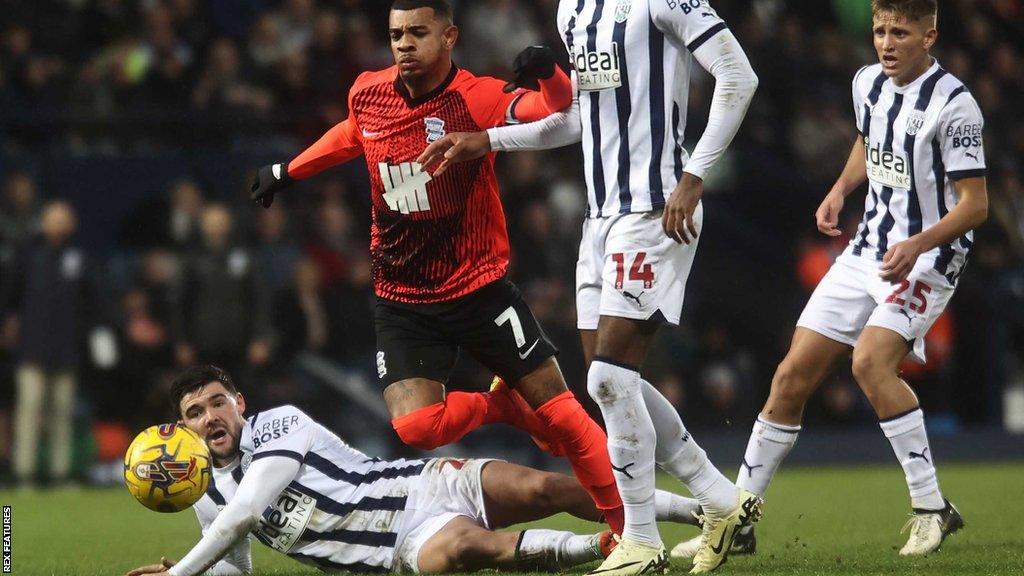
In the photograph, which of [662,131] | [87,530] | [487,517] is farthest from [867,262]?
[87,530]

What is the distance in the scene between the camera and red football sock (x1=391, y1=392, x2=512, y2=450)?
6.16m

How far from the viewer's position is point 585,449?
6.18 meters

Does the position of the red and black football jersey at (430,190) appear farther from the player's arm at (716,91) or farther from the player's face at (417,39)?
the player's arm at (716,91)

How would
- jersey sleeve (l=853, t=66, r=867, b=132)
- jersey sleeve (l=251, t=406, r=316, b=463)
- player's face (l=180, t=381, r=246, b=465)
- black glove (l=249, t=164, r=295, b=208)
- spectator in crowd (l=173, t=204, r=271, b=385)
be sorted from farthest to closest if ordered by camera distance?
spectator in crowd (l=173, t=204, r=271, b=385) → jersey sleeve (l=853, t=66, r=867, b=132) → black glove (l=249, t=164, r=295, b=208) → player's face (l=180, t=381, r=246, b=465) → jersey sleeve (l=251, t=406, r=316, b=463)

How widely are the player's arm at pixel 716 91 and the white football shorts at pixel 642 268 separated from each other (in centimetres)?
11

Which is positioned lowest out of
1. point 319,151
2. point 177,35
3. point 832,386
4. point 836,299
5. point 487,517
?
point 832,386

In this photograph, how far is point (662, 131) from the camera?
18.7 feet

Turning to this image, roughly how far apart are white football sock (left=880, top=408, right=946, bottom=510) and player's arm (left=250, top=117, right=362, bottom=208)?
263cm

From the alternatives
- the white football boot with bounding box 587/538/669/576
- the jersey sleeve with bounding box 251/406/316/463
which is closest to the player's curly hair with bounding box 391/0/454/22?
the jersey sleeve with bounding box 251/406/316/463

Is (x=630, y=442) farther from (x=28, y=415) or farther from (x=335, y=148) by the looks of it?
(x=28, y=415)

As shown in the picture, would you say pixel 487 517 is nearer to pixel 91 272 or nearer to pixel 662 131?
pixel 662 131

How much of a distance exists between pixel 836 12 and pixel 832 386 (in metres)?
4.94

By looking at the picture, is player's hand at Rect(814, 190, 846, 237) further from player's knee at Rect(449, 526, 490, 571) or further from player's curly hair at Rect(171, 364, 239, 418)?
player's curly hair at Rect(171, 364, 239, 418)

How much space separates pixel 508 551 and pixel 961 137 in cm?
256
